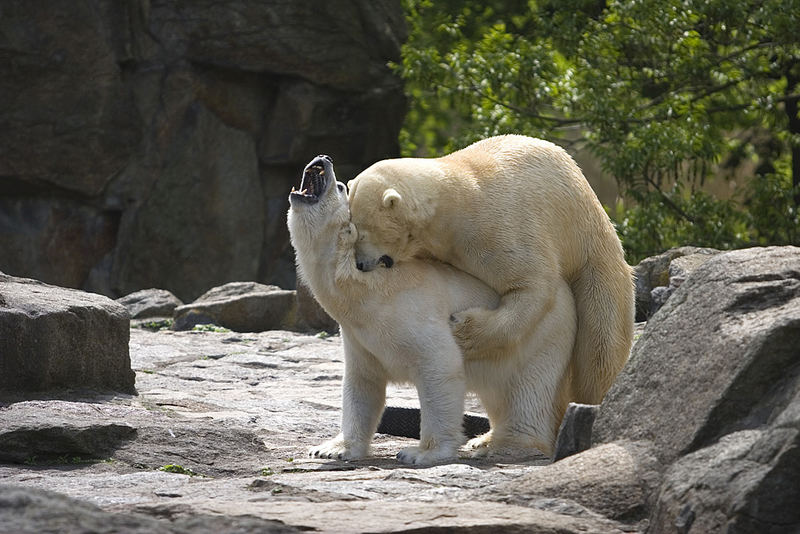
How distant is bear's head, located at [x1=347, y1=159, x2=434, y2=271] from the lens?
16.2ft

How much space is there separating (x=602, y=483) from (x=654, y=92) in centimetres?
1117

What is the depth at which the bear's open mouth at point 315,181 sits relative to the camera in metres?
4.89

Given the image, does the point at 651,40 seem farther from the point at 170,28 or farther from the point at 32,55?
the point at 32,55

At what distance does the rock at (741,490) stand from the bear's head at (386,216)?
2007 mm

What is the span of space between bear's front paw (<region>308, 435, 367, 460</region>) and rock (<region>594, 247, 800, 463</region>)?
135cm

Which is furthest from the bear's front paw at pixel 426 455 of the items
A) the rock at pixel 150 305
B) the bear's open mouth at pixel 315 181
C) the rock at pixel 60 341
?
the rock at pixel 150 305

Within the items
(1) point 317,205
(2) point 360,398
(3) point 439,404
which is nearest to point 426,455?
(3) point 439,404

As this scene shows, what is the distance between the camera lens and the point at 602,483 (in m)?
3.47

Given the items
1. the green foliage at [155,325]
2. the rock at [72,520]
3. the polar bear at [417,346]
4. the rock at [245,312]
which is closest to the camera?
the rock at [72,520]

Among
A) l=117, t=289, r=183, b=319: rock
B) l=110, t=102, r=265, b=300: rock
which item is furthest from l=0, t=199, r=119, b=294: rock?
l=117, t=289, r=183, b=319: rock

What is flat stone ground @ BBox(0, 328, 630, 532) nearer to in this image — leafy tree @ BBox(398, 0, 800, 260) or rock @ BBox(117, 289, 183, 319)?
rock @ BBox(117, 289, 183, 319)

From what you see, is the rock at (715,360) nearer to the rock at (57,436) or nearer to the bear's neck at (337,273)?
the bear's neck at (337,273)

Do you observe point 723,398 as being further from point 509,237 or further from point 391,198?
point 391,198

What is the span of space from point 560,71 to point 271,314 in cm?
496
